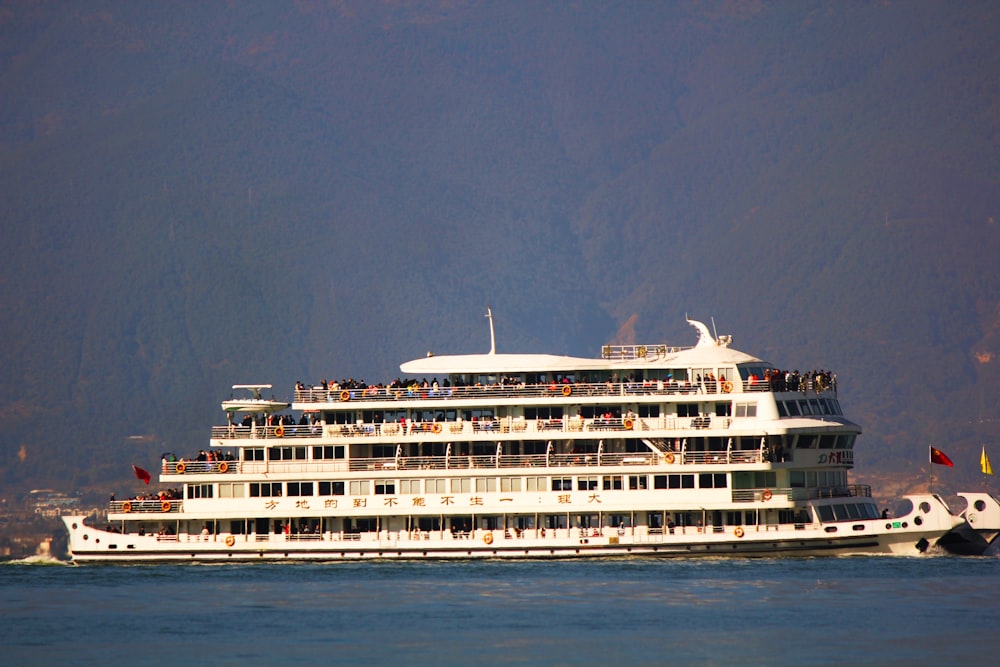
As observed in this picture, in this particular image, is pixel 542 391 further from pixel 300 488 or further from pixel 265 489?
pixel 265 489

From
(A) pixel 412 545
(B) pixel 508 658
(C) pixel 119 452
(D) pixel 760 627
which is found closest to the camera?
(B) pixel 508 658

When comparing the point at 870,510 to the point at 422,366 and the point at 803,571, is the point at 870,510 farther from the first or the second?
the point at 422,366

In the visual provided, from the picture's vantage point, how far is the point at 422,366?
6550 centimetres

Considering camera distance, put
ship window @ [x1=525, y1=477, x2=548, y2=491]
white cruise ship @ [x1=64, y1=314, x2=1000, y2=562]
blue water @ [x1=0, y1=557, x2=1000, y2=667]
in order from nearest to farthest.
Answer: blue water @ [x1=0, y1=557, x2=1000, y2=667] → white cruise ship @ [x1=64, y1=314, x2=1000, y2=562] → ship window @ [x1=525, y1=477, x2=548, y2=491]

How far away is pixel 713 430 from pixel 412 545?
37.1 feet

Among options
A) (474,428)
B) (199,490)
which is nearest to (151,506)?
(199,490)

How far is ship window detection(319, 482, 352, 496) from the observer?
65375 millimetres

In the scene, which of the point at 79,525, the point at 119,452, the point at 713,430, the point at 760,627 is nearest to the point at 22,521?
the point at 119,452

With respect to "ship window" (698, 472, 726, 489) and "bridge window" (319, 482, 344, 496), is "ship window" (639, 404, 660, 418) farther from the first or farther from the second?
"bridge window" (319, 482, 344, 496)

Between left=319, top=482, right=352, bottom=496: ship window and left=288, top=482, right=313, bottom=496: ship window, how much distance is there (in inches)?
16.0

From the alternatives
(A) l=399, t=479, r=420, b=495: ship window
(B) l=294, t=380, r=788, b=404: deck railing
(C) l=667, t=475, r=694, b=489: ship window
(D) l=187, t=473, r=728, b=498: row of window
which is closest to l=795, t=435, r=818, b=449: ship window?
(B) l=294, t=380, r=788, b=404: deck railing

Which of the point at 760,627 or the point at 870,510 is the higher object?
the point at 870,510

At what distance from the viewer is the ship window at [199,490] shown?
6631cm

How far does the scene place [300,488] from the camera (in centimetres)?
6562
